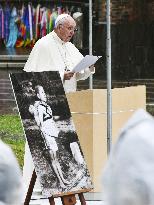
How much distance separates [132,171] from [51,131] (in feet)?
17.5

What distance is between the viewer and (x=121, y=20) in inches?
1156

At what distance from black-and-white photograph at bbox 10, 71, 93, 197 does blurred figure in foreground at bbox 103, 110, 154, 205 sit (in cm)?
500

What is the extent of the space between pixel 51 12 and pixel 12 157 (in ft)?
96.6

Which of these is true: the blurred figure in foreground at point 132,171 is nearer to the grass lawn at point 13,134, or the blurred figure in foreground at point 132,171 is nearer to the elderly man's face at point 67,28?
the elderly man's face at point 67,28

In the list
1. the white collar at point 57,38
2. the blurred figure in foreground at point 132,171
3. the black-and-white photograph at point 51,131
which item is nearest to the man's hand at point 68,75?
the white collar at point 57,38

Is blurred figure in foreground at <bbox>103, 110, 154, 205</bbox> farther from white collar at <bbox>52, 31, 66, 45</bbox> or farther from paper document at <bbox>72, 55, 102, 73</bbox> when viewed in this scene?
white collar at <bbox>52, 31, 66, 45</bbox>

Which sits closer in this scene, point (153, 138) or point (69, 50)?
point (153, 138)

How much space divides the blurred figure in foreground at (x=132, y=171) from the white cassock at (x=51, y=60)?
22.3ft

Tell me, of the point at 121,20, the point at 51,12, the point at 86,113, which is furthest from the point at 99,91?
the point at 51,12

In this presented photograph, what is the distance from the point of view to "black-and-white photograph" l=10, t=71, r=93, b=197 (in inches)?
→ 304

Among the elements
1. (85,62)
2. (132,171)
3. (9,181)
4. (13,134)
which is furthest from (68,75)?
(132,171)

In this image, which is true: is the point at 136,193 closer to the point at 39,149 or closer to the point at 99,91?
the point at 39,149

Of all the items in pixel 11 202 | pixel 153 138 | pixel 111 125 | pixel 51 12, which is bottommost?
pixel 51 12

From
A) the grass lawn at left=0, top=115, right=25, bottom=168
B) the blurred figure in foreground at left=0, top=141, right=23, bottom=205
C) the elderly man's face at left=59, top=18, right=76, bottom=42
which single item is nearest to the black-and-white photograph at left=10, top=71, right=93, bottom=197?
the elderly man's face at left=59, top=18, right=76, bottom=42
